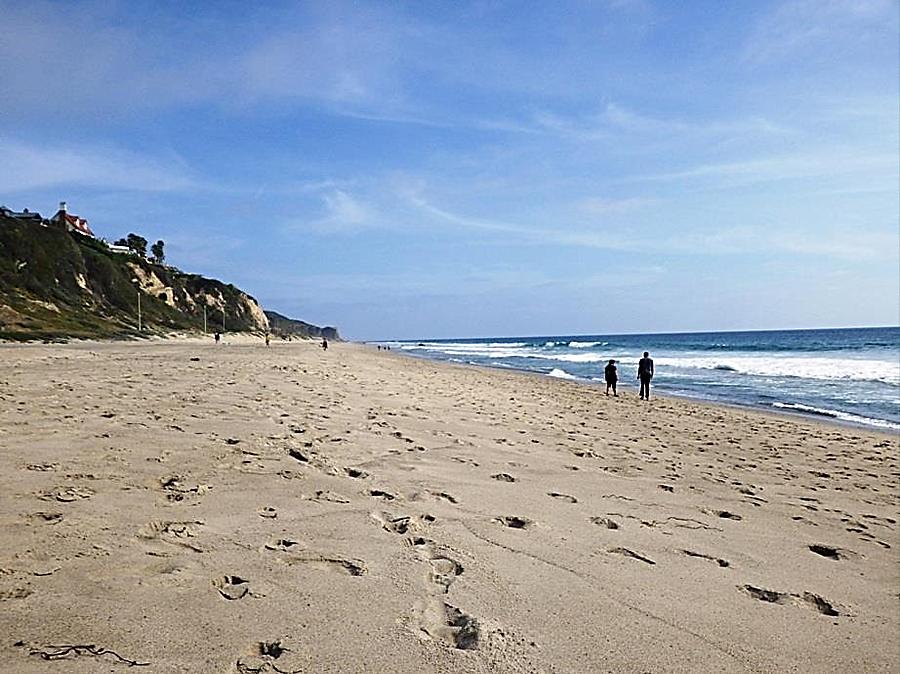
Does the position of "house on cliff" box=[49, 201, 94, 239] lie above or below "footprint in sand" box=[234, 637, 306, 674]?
above

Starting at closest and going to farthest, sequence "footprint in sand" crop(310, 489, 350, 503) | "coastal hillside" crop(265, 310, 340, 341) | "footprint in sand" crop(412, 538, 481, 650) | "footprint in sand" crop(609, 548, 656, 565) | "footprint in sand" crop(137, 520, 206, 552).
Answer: "footprint in sand" crop(412, 538, 481, 650) → "footprint in sand" crop(137, 520, 206, 552) → "footprint in sand" crop(609, 548, 656, 565) → "footprint in sand" crop(310, 489, 350, 503) → "coastal hillside" crop(265, 310, 340, 341)

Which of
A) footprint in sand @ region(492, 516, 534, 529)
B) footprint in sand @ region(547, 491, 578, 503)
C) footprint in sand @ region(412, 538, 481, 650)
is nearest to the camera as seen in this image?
footprint in sand @ region(412, 538, 481, 650)

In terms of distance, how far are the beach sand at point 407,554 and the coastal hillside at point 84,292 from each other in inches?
1341

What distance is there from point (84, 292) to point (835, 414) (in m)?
63.8

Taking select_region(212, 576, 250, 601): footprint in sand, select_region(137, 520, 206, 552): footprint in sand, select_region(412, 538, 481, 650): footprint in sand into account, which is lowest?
select_region(412, 538, 481, 650): footprint in sand

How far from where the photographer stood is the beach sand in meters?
2.75

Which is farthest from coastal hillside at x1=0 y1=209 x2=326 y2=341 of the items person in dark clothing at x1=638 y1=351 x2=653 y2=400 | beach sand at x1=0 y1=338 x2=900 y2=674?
beach sand at x1=0 y1=338 x2=900 y2=674

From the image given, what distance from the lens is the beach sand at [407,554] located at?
275cm

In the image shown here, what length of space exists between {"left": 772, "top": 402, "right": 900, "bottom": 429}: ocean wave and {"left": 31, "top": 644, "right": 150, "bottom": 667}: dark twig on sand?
631 inches

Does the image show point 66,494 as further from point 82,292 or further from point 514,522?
point 82,292

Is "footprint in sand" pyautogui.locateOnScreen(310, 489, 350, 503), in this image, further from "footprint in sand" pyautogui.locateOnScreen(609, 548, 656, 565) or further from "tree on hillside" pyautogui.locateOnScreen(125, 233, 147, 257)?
"tree on hillside" pyautogui.locateOnScreen(125, 233, 147, 257)

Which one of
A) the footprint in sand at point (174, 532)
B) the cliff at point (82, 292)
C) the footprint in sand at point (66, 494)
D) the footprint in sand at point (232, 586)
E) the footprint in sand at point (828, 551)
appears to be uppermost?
the cliff at point (82, 292)

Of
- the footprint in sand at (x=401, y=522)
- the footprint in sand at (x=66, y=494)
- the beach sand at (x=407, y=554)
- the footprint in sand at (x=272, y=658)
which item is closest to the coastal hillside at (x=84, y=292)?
the beach sand at (x=407, y=554)

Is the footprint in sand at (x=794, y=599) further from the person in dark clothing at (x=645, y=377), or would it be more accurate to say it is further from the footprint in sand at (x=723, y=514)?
the person in dark clothing at (x=645, y=377)
